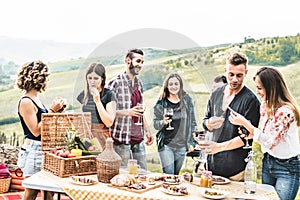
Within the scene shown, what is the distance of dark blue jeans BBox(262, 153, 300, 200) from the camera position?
3146 mm

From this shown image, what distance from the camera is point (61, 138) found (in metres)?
3.42

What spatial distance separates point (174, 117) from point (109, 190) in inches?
28.0

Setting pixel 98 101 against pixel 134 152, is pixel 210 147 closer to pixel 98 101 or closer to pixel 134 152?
pixel 134 152

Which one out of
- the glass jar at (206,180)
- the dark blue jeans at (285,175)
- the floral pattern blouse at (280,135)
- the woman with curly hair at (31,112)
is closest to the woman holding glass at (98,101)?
the woman with curly hair at (31,112)

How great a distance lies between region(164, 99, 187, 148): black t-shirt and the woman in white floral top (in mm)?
321

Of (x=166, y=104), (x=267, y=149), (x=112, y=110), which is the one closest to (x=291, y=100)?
(x=267, y=149)

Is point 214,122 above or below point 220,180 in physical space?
above

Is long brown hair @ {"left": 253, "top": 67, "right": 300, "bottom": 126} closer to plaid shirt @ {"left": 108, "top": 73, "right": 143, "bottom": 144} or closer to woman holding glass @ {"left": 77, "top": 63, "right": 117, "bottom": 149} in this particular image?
plaid shirt @ {"left": 108, "top": 73, "right": 143, "bottom": 144}

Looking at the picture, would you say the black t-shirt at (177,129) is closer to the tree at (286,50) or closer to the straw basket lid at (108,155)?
the straw basket lid at (108,155)

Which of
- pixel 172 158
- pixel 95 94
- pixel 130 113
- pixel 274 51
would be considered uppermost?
pixel 274 51

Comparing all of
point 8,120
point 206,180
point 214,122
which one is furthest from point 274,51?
point 8,120

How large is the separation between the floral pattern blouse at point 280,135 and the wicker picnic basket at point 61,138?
111 cm

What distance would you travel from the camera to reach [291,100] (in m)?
3.20

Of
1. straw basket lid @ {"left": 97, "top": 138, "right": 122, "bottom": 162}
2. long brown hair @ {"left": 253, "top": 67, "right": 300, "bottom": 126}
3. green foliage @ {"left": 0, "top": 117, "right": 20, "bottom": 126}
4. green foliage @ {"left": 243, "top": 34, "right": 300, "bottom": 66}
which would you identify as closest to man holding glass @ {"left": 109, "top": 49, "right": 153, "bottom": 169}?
straw basket lid @ {"left": 97, "top": 138, "right": 122, "bottom": 162}
